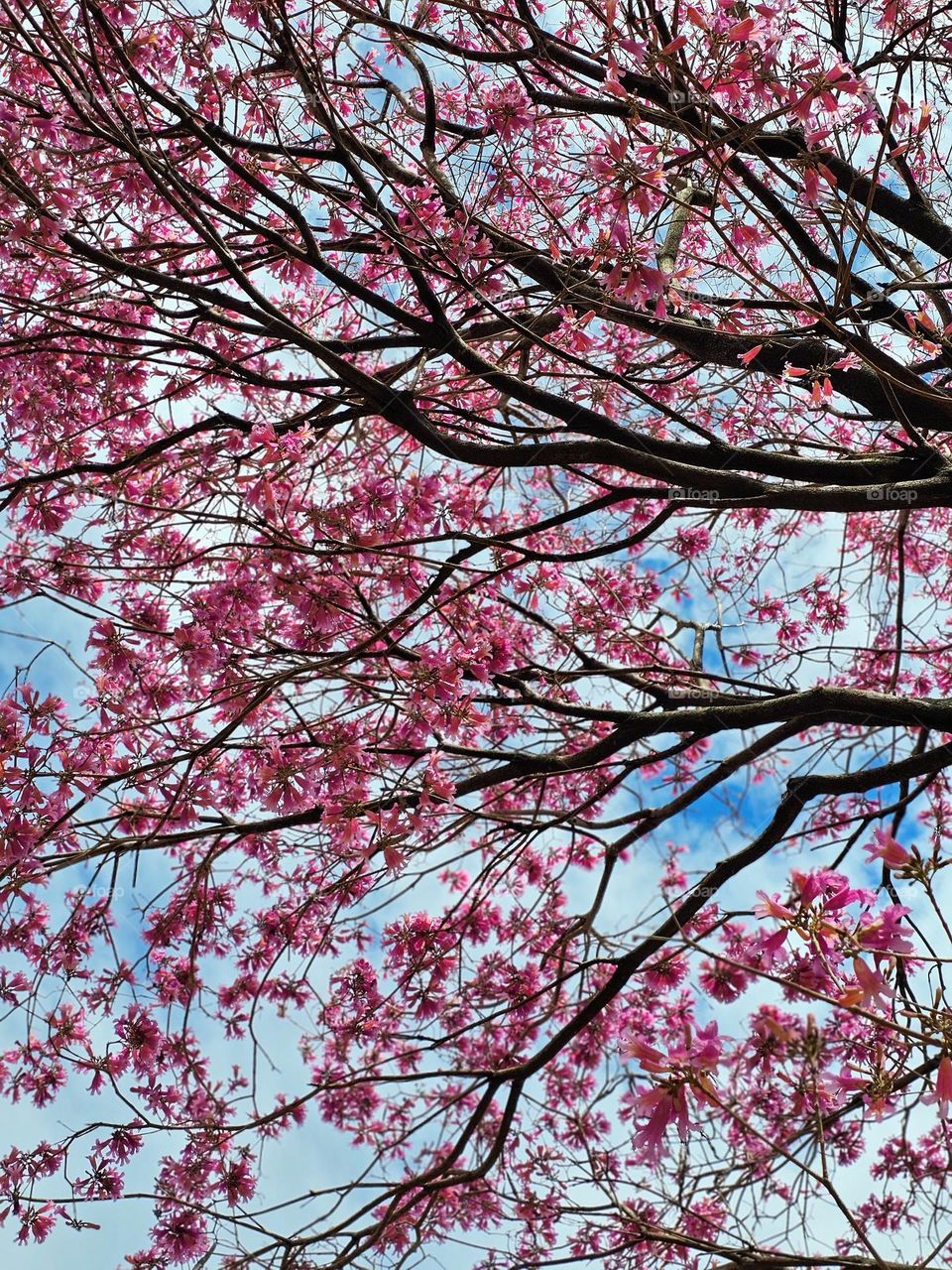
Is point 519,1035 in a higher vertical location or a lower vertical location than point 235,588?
lower

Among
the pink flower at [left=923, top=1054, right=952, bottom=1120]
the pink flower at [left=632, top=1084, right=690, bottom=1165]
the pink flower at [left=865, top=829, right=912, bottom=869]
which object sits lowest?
the pink flower at [left=923, top=1054, right=952, bottom=1120]

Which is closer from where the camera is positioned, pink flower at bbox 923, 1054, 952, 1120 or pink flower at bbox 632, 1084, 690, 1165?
pink flower at bbox 923, 1054, 952, 1120

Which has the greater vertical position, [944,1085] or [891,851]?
[891,851]

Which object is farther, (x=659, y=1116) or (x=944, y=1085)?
(x=659, y=1116)

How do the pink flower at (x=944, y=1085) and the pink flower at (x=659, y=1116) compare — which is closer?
the pink flower at (x=944, y=1085)

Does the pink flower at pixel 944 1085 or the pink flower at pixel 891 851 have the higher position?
the pink flower at pixel 891 851

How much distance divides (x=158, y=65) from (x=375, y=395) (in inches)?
104

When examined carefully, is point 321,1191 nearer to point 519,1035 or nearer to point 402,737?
point 402,737

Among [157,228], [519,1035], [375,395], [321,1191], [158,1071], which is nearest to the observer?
[375,395]

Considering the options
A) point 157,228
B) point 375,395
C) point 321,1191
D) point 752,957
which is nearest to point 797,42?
point 375,395

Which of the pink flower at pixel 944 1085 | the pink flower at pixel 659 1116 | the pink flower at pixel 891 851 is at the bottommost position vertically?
the pink flower at pixel 944 1085

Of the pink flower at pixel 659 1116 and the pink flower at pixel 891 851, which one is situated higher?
the pink flower at pixel 891 851

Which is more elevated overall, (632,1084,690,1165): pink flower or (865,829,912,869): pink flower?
(865,829,912,869): pink flower

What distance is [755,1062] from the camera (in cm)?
288
